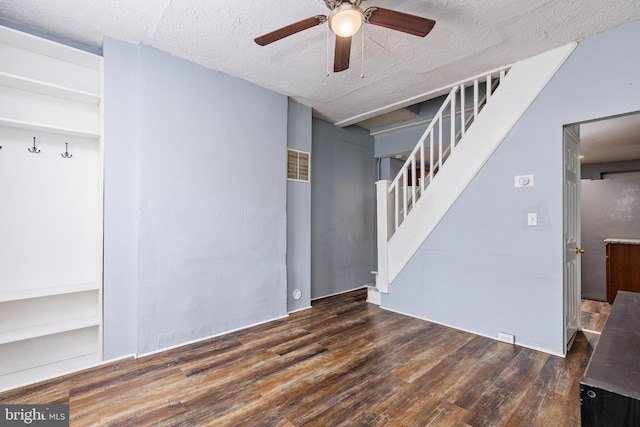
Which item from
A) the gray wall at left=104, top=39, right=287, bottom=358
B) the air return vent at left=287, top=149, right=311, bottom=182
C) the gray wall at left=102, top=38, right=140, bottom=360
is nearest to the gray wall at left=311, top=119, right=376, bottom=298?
the air return vent at left=287, top=149, right=311, bottom=182

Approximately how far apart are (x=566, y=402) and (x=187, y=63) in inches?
154

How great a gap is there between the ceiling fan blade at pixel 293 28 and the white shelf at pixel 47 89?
1.58m

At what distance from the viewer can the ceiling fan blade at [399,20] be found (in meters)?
1.69

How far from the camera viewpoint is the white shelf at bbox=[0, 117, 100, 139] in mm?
2131

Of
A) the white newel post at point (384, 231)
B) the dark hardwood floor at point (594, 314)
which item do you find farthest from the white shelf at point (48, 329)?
the dark hardwood floor at point (594, 314)

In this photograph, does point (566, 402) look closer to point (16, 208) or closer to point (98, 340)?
point (98, 340)

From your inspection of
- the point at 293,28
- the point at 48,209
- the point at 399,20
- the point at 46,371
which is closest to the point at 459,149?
the point at 399,20

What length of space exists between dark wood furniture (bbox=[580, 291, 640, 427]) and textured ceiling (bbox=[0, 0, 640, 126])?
6.96 feet

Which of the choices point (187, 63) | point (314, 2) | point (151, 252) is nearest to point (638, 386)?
point (314, 2)

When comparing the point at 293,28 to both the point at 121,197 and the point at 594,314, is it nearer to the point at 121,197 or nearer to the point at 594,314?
the point at 121,197

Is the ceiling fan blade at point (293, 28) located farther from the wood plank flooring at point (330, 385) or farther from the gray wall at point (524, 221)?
the wood plank flooring at point (330, 385)

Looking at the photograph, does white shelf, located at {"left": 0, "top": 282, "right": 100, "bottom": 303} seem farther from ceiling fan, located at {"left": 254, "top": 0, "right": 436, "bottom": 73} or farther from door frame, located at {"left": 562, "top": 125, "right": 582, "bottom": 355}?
door frame, located at {"left": 562, "top": 125, "right": 582, "bottom": 355}

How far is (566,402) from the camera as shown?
1.86m
